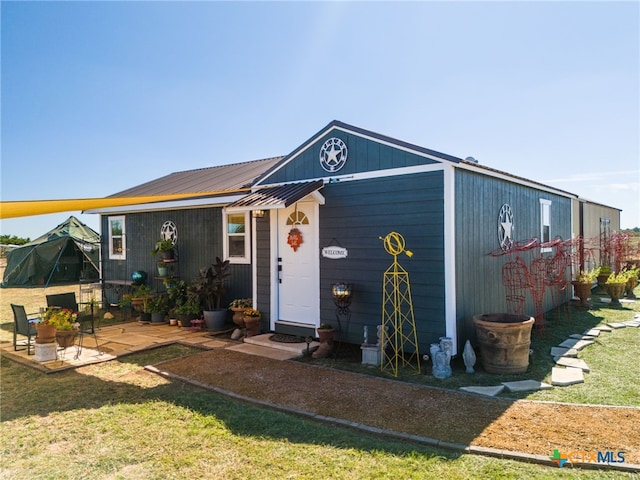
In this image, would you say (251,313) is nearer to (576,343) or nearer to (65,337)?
(65,337)

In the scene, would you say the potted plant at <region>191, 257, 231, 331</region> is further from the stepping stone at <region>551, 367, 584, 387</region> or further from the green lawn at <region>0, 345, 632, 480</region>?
the stepping stone at <region>551, 367, 584, 387</region>

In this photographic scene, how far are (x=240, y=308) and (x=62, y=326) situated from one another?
8.90ft

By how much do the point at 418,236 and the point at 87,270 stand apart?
14.6 m

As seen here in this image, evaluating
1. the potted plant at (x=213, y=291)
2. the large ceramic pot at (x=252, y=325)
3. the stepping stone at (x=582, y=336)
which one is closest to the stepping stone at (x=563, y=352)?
the stepping stone at (x=582, y=336)

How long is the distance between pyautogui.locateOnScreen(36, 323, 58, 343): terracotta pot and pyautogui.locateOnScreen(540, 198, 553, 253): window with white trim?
350 inches

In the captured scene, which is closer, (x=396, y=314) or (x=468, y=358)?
(x=468, y=358)

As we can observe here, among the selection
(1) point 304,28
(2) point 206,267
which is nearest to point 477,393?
(2) point 206,267

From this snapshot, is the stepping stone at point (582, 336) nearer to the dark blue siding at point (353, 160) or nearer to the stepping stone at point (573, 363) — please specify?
the stepping stone at point (573, 363)

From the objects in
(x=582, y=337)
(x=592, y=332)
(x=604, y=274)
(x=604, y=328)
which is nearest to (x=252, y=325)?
(x=582, y=337)

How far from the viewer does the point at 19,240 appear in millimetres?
26438

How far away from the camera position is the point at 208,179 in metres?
10.3

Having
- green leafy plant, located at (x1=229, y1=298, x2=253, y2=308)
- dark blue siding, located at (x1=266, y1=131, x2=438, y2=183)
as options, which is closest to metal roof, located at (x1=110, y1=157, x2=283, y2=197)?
dark blue siding, located at (x1=266, y1=131, x2=438, y2=183)

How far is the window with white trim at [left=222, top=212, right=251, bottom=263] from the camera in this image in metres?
8.12

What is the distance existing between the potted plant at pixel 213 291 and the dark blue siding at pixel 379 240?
7.58 ft
